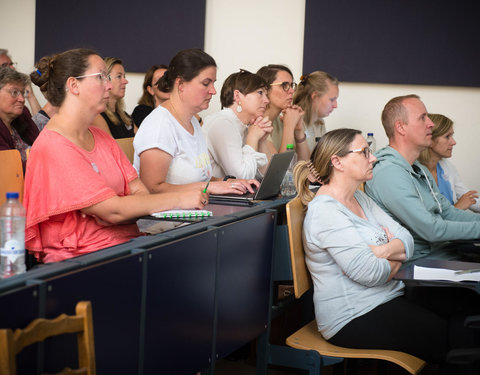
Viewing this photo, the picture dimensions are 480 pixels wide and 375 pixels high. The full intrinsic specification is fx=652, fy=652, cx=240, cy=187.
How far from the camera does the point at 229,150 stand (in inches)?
132

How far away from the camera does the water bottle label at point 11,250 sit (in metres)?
1.50

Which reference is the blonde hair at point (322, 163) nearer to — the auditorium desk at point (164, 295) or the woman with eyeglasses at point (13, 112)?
the auditorium desk at point (164, 295)

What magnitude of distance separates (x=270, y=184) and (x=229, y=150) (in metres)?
0.54

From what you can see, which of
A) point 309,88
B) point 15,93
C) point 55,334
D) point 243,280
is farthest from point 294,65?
point 55,334

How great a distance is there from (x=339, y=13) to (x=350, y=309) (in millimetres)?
3440

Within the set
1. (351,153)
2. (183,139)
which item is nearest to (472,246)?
(351,153)

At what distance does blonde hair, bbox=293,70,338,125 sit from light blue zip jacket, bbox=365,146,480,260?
5.62 feet

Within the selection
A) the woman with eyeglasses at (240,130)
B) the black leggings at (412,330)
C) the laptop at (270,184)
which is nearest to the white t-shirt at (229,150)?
the woman with eyeglasses at (240,130)

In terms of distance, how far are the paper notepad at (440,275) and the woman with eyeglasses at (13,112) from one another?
A: 2.28 m

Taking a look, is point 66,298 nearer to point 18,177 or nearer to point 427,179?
point 18,177

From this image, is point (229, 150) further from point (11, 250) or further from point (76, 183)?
point (11, 250)

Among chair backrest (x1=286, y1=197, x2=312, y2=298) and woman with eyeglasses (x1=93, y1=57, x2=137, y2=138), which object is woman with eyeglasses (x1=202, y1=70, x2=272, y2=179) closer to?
chair backrest (x1=286, y1=197, x2=312, y2=298)

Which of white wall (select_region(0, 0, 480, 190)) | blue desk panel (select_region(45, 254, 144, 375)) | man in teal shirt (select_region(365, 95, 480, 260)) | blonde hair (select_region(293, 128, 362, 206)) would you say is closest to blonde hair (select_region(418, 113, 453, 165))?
man in teal shirt (select_region(365, 95, 480, 260))

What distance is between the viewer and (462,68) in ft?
16.8
